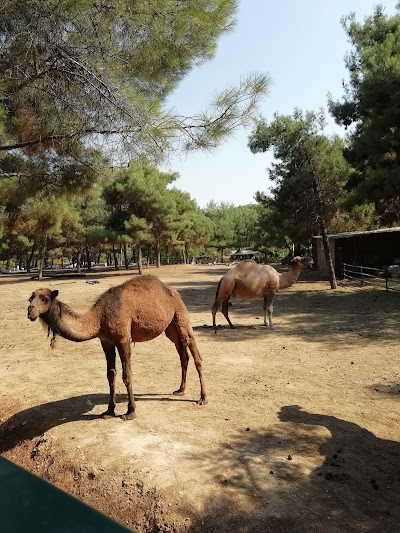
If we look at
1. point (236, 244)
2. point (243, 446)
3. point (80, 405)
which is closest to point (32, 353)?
point (80, 405)

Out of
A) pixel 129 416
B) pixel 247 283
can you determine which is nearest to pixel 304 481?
pixel 129 416

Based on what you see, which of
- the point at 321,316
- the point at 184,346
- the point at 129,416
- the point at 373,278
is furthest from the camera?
the point at 373,278

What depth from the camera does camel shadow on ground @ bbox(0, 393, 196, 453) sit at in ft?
18.7

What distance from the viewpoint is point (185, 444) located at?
482 centimetres

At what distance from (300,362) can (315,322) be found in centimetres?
460

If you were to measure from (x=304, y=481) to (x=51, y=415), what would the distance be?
353 centimetres

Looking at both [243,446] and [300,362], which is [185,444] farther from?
[300,362]

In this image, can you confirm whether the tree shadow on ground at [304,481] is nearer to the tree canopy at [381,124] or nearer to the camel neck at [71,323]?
the camel neck at [71,323]

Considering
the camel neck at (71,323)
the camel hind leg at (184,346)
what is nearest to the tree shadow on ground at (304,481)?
the camel hind leg at (184,346)

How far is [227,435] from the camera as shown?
5.10 metres

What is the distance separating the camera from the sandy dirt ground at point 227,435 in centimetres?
378

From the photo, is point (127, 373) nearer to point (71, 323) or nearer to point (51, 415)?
point (71, 323)

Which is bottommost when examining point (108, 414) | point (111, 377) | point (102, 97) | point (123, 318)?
point (108, 414)

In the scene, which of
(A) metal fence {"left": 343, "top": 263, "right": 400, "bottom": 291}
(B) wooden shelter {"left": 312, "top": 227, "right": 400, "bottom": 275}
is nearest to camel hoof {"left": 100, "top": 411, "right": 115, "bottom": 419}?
(A) metal fence {"left": 343, "top": 263, "right": 400, "bottom": 291}
